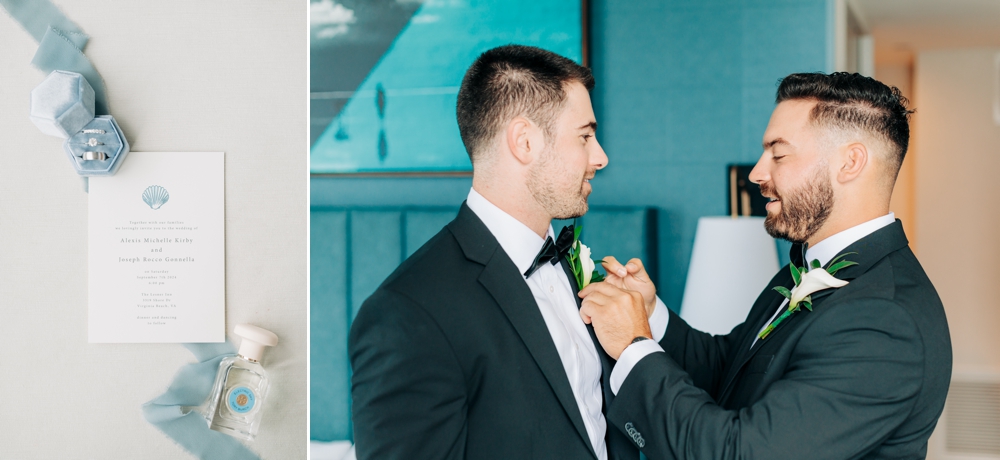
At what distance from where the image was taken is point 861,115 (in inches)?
51.0

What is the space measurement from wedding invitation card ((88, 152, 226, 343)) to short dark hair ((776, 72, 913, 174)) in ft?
4.01

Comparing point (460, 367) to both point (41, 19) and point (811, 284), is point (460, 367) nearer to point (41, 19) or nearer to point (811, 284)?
point (811, 284)

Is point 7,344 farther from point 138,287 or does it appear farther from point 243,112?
point 243,112

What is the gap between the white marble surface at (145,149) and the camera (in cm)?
132

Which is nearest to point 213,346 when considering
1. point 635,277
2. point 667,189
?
point 635,277

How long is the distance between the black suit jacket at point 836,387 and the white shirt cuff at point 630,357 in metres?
0.02

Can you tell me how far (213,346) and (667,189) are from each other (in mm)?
1710

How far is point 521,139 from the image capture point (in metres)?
1.25

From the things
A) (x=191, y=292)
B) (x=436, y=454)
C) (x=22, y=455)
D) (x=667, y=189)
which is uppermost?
(x=667, y=189)

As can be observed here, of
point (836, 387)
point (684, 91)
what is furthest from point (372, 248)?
point (836, 387)

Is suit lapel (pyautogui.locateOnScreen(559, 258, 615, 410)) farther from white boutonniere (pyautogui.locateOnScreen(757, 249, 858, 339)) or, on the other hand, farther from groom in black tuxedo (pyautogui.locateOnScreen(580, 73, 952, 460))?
white boutonniere (pyautogui.locateOnScreen(757, 249, 858, 339))

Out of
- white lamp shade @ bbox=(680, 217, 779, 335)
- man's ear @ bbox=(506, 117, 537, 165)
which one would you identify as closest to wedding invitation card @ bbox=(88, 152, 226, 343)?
man's ear @ bbox=(506, 117, 537, 165)

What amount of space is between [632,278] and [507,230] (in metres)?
0.44

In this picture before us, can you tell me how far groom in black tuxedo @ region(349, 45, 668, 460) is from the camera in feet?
3.22
